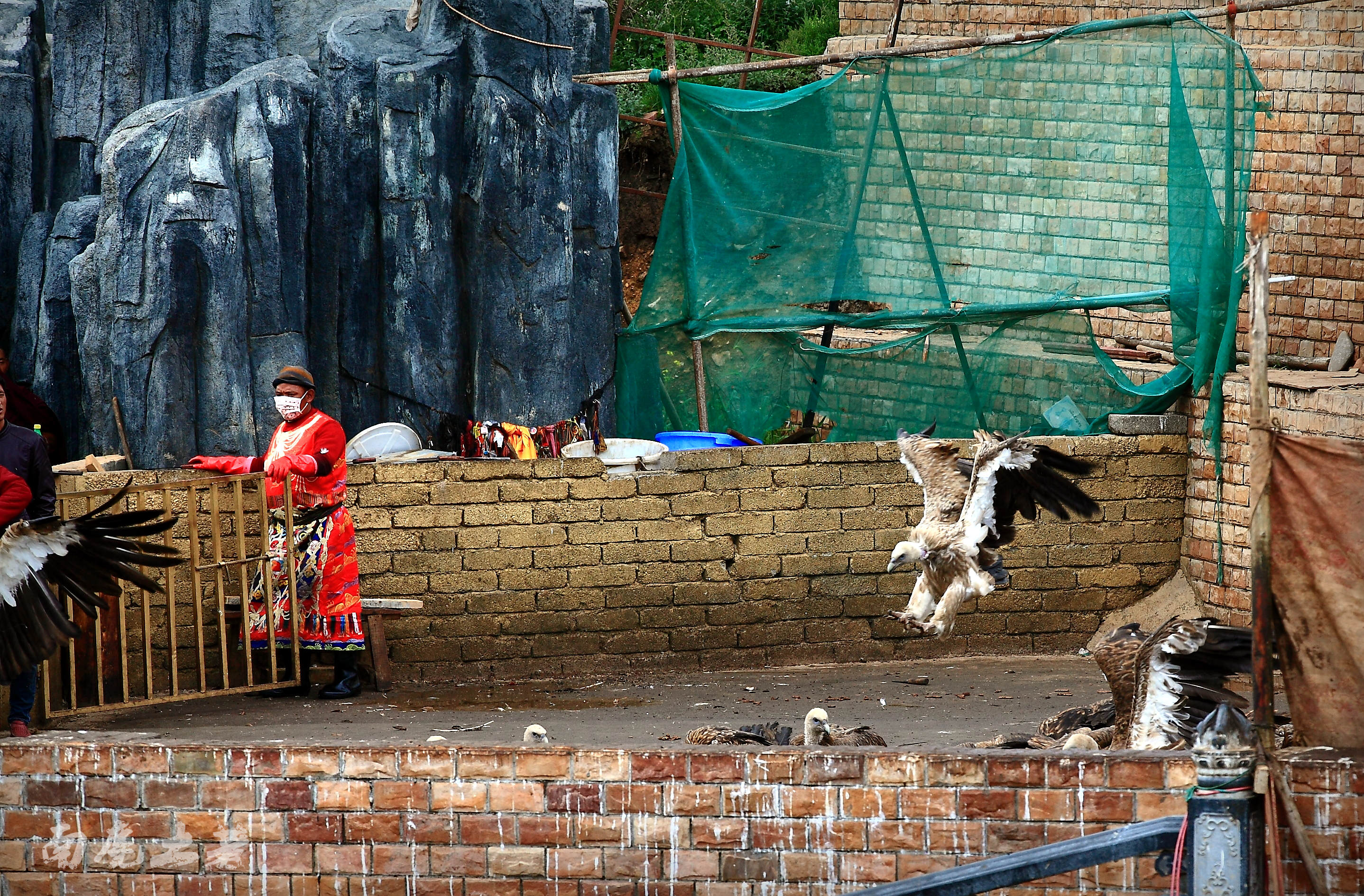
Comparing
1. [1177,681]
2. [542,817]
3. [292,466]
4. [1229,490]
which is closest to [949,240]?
[1229,490]

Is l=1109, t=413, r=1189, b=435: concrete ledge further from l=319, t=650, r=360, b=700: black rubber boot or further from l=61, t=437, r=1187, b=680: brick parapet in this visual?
l=319, t=650, r=360, b=700: black rubber boot

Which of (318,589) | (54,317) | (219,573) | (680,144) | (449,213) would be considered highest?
(680,144)

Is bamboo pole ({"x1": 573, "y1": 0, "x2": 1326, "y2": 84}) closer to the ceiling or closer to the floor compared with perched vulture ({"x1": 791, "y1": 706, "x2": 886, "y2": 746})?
closer to the ceiling

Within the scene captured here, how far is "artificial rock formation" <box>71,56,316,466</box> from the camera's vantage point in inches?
302

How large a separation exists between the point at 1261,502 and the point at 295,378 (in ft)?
15.5

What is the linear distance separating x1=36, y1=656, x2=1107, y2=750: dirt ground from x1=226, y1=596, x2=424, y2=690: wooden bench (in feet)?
0.39

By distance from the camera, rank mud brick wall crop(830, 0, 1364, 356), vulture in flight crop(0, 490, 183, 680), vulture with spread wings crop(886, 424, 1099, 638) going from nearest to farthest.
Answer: vulture in flight crop(0, 490, 183, 680) < vulture with spread wings crop(886, 424, 1099, 638) < mud brick wall crop(830, 0, 1364, 356)

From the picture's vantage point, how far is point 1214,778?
383 centimetres

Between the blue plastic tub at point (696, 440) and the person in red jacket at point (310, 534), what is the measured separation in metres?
2.02

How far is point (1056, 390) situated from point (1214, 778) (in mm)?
5178

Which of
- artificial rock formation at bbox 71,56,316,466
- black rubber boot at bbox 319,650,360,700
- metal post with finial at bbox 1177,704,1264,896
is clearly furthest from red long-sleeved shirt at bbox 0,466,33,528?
metal post with finial at bbox 1177,704,1264,896

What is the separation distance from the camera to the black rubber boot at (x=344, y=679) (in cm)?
748

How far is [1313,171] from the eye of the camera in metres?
9.34

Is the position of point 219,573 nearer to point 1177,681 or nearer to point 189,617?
point 189,617
